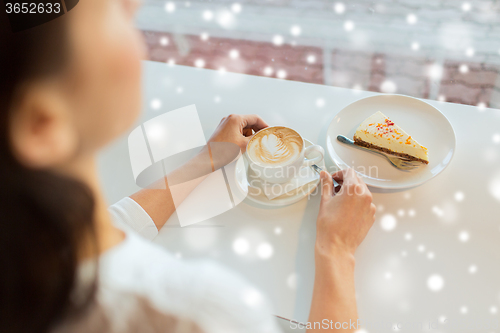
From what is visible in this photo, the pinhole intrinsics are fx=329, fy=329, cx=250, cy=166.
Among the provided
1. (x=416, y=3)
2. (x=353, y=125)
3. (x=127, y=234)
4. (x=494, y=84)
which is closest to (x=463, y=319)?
(x=353, y=125)

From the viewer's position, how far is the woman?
360 millimetres

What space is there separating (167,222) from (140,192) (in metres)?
0.10

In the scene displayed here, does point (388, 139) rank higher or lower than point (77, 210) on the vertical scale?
lower

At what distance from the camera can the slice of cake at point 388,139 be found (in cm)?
82

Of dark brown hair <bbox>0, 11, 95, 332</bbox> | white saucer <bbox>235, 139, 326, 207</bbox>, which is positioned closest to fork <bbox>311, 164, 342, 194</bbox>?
white saucer <bbox>235, 139, 326, 207</bbox>

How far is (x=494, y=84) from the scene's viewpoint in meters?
1.85

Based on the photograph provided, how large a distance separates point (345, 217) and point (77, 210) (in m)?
0.53

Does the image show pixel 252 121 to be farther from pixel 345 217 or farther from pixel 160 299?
pixel 160 299

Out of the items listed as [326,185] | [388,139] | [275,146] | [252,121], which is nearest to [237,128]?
[252,121]

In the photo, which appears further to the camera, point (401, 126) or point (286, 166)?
point (401, 126)

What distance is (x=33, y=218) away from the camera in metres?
0.38

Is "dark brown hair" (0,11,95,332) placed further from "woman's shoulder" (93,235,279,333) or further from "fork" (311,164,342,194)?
"fork" (311,164,342,194)

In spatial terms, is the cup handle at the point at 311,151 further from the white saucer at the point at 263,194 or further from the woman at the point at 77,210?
the woman at the point at 77,210

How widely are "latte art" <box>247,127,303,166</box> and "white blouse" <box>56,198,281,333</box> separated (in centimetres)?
34
